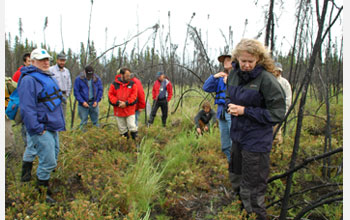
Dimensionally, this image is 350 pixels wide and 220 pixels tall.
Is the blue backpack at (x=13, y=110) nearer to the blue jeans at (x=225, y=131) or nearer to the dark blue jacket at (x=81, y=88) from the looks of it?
the dark blue jacket at (x=81, y=88)

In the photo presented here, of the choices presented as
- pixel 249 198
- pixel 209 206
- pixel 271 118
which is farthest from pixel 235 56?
pixel 209 206

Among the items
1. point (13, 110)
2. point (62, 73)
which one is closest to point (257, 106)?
point (13, 110)

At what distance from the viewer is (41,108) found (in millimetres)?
2301

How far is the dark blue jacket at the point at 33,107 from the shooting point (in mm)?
2180

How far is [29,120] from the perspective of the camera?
2.17 metres

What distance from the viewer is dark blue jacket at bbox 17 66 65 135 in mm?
2180

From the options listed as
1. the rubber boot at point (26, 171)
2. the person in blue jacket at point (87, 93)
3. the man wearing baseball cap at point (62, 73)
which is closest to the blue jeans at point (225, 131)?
the rubber boot at point (26, 171)

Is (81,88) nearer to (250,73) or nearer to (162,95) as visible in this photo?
(162,95)

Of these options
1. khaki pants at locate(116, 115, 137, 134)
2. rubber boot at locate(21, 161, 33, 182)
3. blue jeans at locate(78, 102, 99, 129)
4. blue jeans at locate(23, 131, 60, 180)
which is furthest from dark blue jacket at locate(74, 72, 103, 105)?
blue jeans at locate(23, 131, 60, 180)

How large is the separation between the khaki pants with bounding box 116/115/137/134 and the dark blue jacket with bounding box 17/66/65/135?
1871 millimetres

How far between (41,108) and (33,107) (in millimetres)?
88

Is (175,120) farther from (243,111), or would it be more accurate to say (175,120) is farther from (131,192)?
(243,111)

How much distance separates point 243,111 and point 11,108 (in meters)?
2.78

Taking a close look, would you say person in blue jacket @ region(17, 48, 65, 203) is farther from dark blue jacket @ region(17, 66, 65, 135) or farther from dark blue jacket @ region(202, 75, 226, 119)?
dark blue jacket @ region(202, 75, 226, 119)
